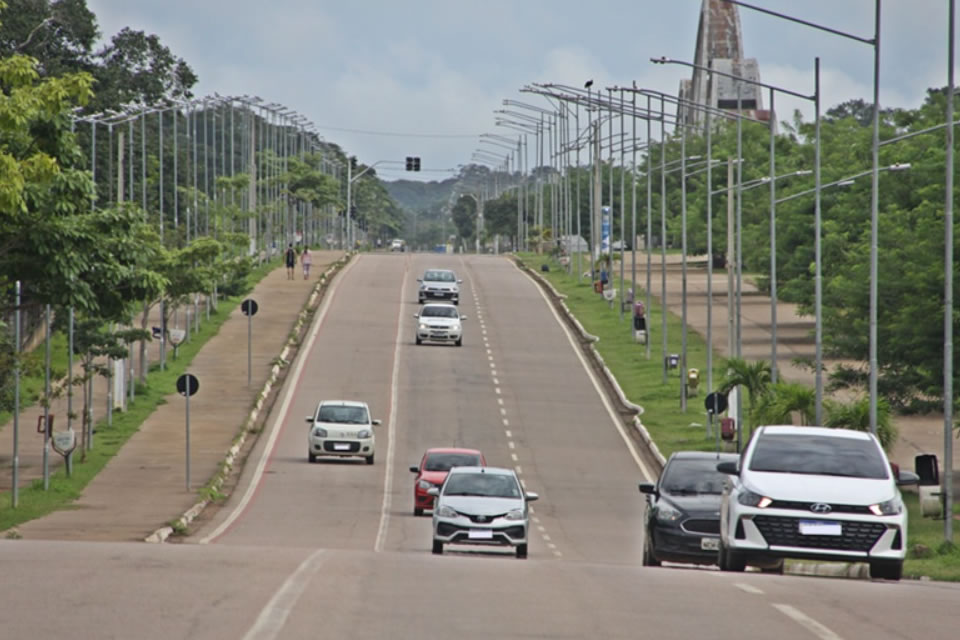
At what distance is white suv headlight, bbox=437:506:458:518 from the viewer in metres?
28.0

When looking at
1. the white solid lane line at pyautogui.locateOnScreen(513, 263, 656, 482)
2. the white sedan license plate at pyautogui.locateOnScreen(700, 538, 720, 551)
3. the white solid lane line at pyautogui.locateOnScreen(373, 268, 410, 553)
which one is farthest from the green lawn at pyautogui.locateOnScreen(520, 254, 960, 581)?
the white solid lane line at pyautogui.locateOnScreen(373, 268, 410, 553)

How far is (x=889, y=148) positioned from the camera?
69938 millimetres

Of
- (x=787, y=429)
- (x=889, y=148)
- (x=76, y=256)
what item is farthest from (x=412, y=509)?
(x=889, y=148)

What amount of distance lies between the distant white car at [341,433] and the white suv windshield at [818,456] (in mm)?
27285

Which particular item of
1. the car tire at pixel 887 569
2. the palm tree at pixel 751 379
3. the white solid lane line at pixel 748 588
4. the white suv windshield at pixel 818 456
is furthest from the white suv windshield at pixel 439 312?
the white solid lane line at pixel 748 588

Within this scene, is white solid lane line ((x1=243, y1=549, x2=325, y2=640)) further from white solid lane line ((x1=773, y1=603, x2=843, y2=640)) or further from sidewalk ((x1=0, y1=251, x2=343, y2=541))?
sidewalk ((x1=0, y1=251, x2=343, y2=541))

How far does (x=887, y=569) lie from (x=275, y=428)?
3573 centimetres

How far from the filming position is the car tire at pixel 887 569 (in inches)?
744

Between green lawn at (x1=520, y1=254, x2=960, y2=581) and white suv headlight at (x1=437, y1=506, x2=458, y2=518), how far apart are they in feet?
23.3

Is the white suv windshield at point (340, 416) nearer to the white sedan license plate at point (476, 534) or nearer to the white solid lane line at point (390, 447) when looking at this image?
the white solid lane line at point (390, 447)

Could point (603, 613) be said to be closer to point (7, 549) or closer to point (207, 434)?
point (7, 549)

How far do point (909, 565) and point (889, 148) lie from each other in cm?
4613

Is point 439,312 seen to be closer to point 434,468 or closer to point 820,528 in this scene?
point 434,468

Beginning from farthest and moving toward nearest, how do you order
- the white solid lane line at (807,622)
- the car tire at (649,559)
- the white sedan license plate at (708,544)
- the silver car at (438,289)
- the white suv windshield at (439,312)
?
the silver car at (438,289)
the white suv windshield at (439,312)
the car tire at (649,559)
the white sedan license plate at (708,544)
the white solid lane line at (807,622)
